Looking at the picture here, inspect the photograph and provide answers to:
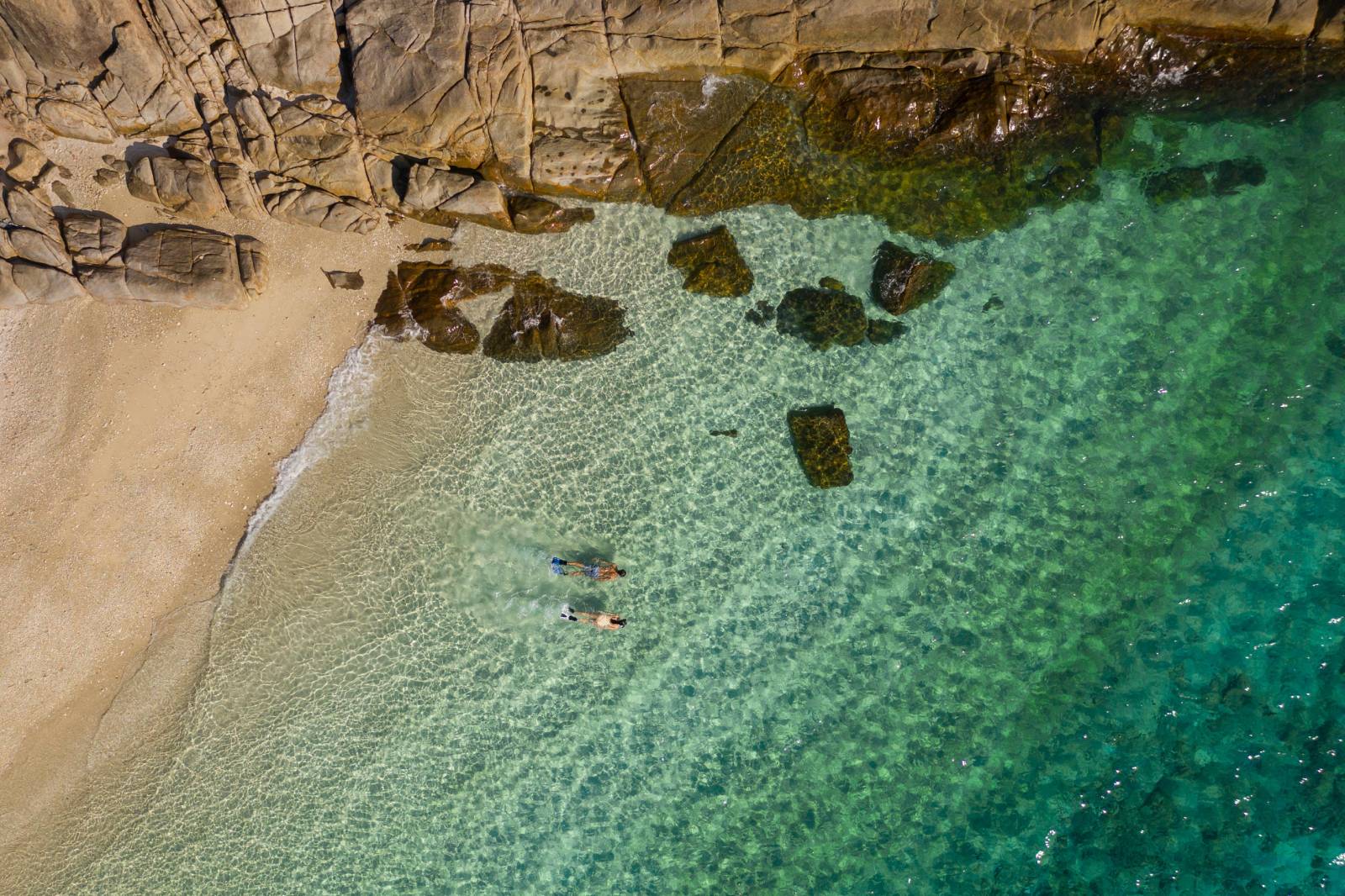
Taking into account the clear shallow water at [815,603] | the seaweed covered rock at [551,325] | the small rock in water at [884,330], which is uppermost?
the seaweed covered rock at [551,325]

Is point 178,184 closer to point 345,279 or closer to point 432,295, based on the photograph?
point 345,279

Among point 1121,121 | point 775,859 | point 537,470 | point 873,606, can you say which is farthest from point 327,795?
point 1121,121

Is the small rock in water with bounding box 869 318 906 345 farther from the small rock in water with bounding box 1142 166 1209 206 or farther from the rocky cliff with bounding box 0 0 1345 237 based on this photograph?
the small rock in water with bounding box 1142 166 1209 206

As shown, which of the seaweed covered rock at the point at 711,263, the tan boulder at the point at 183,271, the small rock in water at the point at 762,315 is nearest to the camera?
the tan boulder at the point at 183,271

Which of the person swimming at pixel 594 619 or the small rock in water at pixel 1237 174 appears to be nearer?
the small rock in water at pixel 1237 174

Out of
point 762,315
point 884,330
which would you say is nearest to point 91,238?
point 762,315

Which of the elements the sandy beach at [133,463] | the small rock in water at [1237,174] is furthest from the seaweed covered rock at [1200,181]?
the sandy beach at [133,463]

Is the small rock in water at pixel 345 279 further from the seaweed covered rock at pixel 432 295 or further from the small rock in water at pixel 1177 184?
the small rock in water at pixel 1177 184
